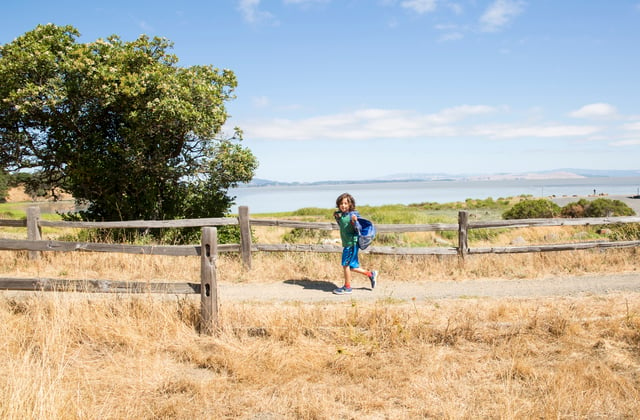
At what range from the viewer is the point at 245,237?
10484 millimetres

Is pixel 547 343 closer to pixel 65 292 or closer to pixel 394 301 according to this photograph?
pixel 394 301

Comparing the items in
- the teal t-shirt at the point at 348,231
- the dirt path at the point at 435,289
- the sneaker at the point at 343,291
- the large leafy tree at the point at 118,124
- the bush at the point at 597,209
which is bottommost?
the dirt path at the point at 435,289

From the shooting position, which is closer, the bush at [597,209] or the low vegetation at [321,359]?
the low vegetation at [321,359]

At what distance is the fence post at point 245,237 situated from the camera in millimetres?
10391

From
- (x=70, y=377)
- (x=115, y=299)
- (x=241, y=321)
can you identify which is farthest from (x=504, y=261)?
(x=70, y=377)

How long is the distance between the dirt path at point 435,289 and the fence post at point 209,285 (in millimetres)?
2176

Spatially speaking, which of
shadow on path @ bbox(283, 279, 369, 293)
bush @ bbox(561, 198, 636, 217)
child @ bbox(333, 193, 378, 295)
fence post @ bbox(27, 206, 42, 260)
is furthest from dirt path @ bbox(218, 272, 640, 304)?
bush @ bbox(561, 198, 636, 217)

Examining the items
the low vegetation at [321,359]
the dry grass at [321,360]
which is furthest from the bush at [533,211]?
the low vegetation at [321,359]

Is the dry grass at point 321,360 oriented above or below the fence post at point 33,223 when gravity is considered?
below

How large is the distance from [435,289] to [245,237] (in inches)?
172

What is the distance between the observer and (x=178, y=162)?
612 inches

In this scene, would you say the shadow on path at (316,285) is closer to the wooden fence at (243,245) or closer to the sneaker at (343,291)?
the sneaker at (343,291)

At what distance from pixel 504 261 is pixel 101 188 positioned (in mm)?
12407

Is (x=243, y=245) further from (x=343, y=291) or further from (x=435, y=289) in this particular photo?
(x=435, y=289)
